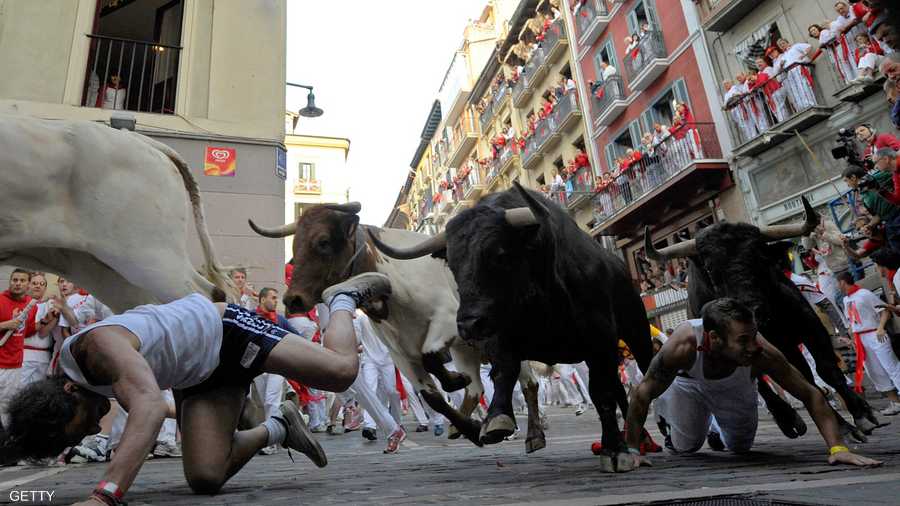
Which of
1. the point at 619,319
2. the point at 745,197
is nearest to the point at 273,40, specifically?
the point at 619,319

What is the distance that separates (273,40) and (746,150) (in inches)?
584

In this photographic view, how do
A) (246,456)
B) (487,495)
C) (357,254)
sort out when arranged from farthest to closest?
1. (357,254)
2. (246,456)
3. (487,495)

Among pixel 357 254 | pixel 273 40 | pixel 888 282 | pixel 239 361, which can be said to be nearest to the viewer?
pixel 239 361

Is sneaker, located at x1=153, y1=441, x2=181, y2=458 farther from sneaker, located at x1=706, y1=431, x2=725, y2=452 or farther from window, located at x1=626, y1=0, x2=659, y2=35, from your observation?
window, located at x1=626, y1=0, x2=659, y2=35

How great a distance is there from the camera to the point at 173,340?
3.02m

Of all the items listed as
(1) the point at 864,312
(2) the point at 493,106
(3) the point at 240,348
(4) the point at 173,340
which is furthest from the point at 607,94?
(4) the point at 173,340

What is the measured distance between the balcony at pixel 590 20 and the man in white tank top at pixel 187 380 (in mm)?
26659

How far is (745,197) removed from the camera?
1933cm

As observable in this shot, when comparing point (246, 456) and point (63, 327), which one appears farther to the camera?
point (63, 327)

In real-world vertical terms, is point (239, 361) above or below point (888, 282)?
below

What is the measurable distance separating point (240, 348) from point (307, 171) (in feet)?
169

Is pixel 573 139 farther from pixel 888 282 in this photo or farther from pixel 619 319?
pixel 619 319

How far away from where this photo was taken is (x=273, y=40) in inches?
483

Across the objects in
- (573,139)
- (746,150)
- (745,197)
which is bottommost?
(745,197)
